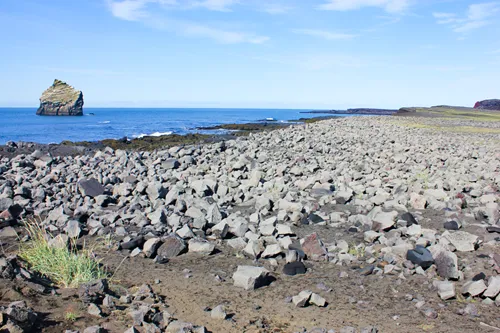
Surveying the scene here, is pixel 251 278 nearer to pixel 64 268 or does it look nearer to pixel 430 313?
pixel 430 313

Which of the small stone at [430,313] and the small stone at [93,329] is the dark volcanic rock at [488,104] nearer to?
the small stone at [430,313]

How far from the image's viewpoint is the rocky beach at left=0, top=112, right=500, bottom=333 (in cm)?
396

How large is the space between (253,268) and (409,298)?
1688 millimetres

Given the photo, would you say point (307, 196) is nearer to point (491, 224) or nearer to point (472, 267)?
point (491, 224)

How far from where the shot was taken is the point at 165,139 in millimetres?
24766

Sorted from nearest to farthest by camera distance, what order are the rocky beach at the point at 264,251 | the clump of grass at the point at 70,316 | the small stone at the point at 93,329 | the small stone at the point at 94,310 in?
the small stone at the point at 93,329 → the clump of grass at the point at 70,316 → the small stone at the point at 94,310 → the rocky beach at the point at 264,251

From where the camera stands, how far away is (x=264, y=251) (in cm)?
564

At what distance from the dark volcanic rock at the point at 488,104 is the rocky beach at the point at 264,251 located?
96.9m

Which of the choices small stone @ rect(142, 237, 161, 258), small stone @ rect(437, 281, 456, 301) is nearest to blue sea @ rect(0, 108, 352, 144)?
small stone @ rect(142, 237, 161, 258)

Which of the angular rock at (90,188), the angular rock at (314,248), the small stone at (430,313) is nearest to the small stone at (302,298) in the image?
the small stone at (430,313)

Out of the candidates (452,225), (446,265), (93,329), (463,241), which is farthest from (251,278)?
(452,225)

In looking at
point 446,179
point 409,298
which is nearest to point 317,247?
point 409,298

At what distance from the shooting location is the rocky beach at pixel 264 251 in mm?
3963

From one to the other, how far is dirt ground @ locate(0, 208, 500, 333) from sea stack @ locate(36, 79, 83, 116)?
104298 millimetres
